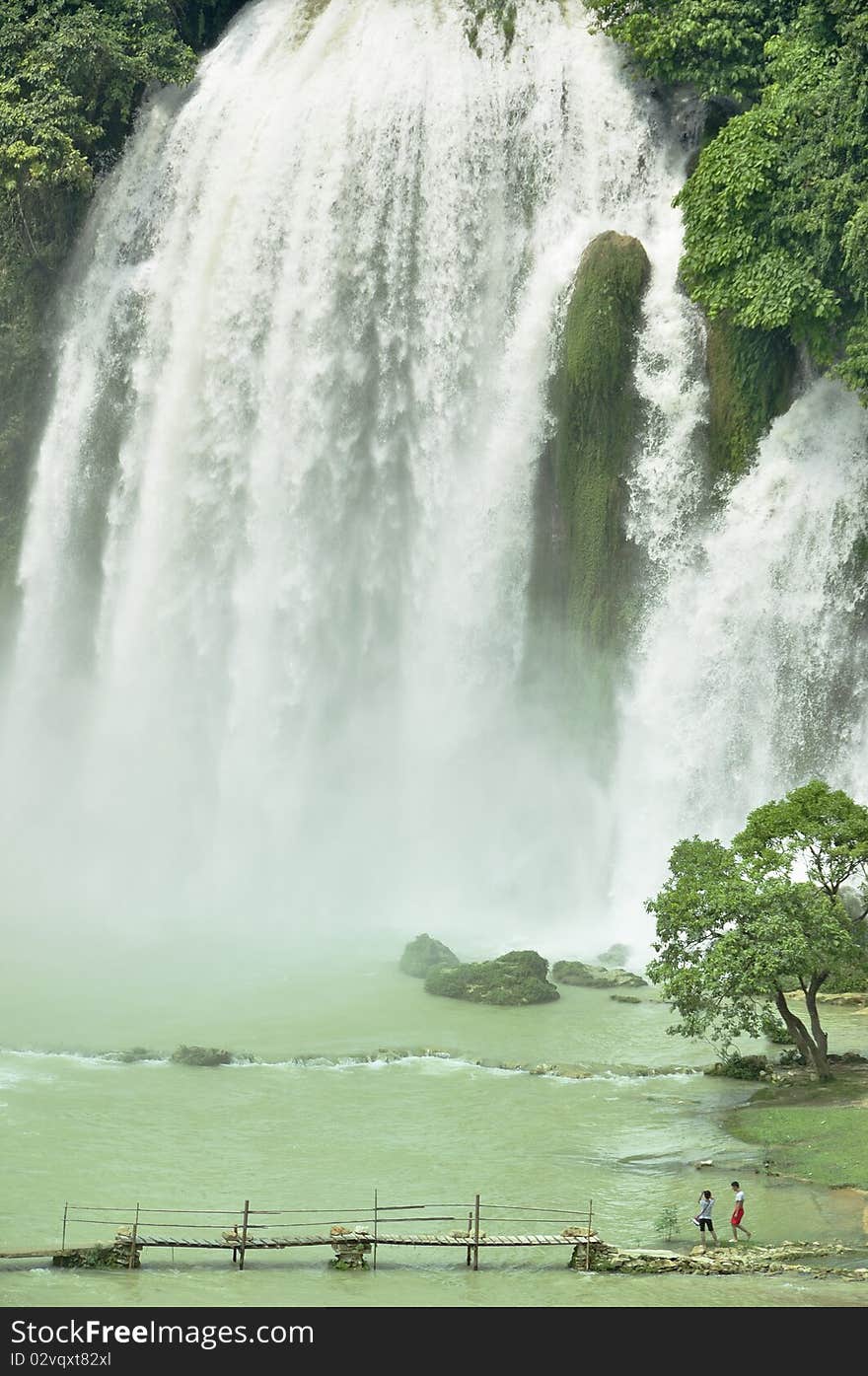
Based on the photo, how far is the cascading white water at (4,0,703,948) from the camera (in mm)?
37031

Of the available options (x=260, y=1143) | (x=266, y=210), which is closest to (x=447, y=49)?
(x=266, y=210)

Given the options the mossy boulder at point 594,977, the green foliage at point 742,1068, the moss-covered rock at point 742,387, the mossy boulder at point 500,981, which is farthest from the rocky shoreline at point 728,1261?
the moss-covered rock at point 742,387

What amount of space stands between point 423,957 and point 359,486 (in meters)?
12.6

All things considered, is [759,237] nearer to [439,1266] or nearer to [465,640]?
[465,640]

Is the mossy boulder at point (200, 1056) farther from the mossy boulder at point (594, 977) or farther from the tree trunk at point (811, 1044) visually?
the tree trunk at point (811, 1044)

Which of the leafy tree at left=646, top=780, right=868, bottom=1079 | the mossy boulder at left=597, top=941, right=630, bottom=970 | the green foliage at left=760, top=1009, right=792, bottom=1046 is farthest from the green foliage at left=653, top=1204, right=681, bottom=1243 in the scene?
the mossy boulder at left=597, top=941, right=630, bottom=970

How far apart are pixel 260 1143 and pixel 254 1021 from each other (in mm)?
6213

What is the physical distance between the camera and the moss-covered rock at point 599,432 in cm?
3553

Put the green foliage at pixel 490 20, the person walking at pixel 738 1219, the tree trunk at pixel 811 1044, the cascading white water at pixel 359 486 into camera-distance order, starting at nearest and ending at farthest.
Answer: the person walking at pixel 738 1219
the tree trunk at pixel 811 1044
the cascading white water at pixel 359 486
the green foliage at pixel 490 20

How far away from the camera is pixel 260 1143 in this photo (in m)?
22.0

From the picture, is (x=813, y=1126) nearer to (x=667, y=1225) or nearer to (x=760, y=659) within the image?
(x=667, y=1225)

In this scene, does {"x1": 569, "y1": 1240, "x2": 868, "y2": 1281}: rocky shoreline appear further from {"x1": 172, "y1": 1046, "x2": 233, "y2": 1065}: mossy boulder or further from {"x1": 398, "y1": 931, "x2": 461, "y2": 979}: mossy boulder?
{"x1": 398, "y1": 931, "x2": 461, "y2": 979}: mossy boulder

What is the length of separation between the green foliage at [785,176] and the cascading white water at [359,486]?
2416mm

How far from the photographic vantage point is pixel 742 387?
33969 mm
